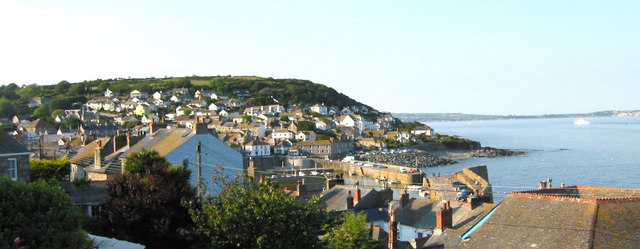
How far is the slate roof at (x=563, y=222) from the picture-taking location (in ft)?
34.5

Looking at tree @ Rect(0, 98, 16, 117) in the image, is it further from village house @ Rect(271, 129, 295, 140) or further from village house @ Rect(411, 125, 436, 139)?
village house @ Rect(411, 125, 436, 139)

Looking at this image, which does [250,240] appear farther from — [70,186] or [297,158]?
[297,158]

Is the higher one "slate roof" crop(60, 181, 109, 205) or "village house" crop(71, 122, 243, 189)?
"village house" crop(71, 122, 243, 189)

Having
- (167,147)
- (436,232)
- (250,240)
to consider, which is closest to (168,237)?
(250,240)

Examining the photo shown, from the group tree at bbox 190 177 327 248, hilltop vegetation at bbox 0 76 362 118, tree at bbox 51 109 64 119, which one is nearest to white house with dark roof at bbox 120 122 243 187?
tree at bbox 190 177 327 248

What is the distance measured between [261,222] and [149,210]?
3267mm

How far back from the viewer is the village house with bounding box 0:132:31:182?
14.0 m

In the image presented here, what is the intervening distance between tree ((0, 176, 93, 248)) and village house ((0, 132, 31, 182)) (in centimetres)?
586

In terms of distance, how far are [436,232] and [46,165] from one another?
1514 centimetres

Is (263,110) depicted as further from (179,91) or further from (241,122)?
(179,91)

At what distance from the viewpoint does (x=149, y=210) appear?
13031 mm

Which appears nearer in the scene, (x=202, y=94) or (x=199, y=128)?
(x=199, y=128)

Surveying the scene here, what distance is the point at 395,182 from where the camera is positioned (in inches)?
2293

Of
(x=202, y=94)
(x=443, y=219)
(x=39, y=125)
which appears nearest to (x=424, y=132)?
(x=202, y=94)
